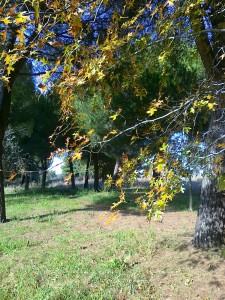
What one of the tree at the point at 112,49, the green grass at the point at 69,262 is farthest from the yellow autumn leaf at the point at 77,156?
the green grass at the point at 69,262

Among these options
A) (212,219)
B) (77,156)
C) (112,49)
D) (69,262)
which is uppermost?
(112,49)

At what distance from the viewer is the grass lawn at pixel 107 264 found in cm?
354

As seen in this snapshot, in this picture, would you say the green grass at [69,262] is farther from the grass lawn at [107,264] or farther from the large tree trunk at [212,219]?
the large tree trunk at [212,219]

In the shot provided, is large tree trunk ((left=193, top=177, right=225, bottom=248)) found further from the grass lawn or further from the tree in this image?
the tree

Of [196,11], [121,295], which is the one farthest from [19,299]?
[196,11]

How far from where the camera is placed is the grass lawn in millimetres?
3541

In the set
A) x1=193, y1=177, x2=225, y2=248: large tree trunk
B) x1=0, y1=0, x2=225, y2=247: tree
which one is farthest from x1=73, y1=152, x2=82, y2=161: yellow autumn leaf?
x1=193, y1=177, x2=225, y2=248: large tree trunk

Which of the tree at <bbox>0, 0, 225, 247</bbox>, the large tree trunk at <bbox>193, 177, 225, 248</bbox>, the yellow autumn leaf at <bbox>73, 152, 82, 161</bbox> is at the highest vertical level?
the tree at <bbox>0, 0, 225, 247</bbox>

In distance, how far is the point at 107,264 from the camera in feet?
13.9

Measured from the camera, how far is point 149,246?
4.82 metres

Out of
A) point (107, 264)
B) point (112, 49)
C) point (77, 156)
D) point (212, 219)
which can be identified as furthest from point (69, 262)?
point (112, 49)

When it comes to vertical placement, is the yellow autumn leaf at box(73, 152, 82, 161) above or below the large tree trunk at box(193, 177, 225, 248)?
above

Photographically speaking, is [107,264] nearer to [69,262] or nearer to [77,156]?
[69,262]

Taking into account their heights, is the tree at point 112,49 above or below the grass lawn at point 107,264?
above
